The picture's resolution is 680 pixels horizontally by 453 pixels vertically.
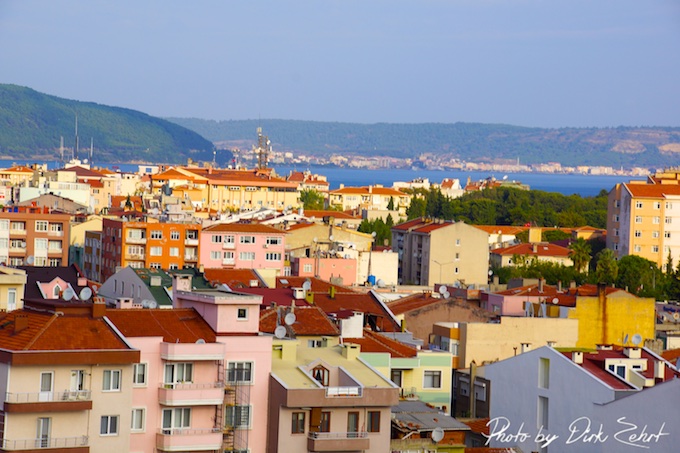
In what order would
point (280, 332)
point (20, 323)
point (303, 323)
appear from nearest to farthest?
1. point (20, 323)
2. point (280, 332)
3. point (303, 323)

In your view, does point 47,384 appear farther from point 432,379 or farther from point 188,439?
point 432,379

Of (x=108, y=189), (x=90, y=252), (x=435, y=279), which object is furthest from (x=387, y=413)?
(x=108, y=189)

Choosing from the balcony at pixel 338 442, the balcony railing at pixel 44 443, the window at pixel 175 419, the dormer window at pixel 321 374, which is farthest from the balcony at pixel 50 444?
the dormer window at pixel 321 374

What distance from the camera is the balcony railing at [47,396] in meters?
16.2

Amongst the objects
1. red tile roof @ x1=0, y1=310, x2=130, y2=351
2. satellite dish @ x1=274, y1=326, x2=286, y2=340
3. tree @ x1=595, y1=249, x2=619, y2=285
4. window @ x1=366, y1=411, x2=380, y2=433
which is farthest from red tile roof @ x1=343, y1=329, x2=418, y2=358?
tree @ x1=595, y1=249, x2=619, y2=285

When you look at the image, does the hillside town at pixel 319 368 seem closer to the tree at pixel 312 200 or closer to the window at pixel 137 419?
the window at pixel 137 419

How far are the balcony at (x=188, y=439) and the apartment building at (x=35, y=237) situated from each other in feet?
92.3

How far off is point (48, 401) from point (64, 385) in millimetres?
250

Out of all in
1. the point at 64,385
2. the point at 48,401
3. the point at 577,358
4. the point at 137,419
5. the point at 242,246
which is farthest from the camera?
the point at 242,246

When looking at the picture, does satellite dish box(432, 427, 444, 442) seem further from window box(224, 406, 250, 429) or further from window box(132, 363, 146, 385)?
window box(132, 363, 146, 385)

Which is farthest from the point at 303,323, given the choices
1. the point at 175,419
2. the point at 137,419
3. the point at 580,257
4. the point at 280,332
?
the point at 580,257

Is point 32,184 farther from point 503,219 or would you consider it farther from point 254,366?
point 254,366

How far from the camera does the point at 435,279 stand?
5675 cm

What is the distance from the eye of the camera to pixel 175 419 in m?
17.7
